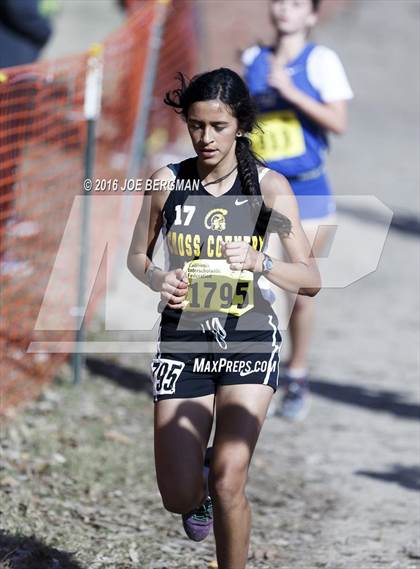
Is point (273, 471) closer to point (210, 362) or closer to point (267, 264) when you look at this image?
point (210, 362)

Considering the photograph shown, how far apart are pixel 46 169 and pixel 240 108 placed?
14.6ft

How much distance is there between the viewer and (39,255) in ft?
26.0

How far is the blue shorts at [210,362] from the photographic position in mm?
3953

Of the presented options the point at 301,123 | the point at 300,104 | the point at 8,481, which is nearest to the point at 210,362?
the point at 8,481

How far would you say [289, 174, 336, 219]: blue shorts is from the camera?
20.8 ft

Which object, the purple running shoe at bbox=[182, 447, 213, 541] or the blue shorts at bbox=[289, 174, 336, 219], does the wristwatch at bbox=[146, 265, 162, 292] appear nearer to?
the purple running shoe at bbox=[182, 447, 213, 541]

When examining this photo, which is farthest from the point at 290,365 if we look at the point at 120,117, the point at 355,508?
the point at 120,117

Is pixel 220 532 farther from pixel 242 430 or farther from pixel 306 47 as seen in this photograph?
pixel 306 47

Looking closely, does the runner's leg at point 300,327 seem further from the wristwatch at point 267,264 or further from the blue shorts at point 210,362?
the wristwatch at point 267,264

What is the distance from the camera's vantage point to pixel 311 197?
250 inches

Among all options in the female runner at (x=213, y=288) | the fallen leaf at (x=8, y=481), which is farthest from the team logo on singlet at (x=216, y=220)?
the fallen leaf at (x=8, y=481)

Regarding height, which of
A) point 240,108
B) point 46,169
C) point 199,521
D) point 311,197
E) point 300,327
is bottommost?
point 300,327

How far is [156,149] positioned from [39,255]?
A: 407cm

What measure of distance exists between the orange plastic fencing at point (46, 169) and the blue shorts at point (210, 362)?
232 centimetres
